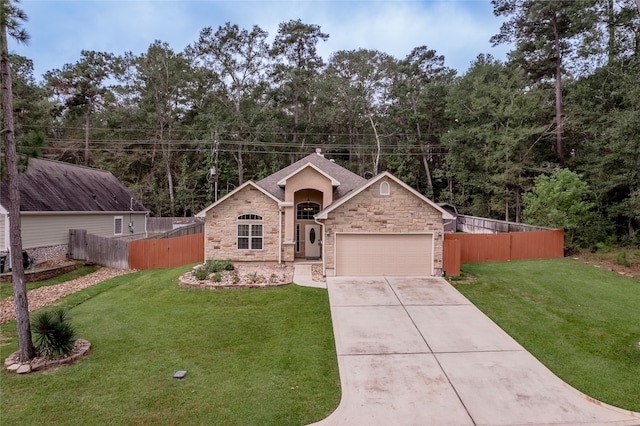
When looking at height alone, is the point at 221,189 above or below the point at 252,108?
below

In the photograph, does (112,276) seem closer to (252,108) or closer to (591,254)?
(591,254)

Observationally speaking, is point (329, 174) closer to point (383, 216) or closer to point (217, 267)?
point (383, 216)

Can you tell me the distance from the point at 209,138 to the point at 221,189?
226 inches

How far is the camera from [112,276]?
1470 cm

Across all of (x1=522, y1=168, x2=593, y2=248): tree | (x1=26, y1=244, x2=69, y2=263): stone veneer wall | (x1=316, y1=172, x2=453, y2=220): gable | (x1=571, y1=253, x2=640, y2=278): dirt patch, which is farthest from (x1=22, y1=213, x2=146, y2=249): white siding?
(x1=571, y1=253, x2=640, y2=278): dirt patch

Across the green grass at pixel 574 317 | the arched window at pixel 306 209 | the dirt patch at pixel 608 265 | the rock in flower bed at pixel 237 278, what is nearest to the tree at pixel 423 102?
the dirt patch at pixel 608 265

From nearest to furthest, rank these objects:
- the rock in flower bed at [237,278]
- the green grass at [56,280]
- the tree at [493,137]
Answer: the rock in flower bed at [237,278], the green grass at [56,280], the tree at [493,137]

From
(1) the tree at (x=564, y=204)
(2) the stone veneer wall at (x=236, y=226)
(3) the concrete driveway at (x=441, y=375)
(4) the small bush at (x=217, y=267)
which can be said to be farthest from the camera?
(1) the tree at (x=564, y=204)

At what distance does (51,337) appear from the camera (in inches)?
269

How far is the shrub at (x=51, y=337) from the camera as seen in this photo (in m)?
6.80

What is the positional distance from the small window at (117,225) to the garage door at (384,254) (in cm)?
1649

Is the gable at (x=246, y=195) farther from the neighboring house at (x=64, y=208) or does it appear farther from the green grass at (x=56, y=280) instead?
the neighboring house at (x=64, y=208)

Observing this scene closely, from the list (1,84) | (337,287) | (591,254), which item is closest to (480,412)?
(337,287)

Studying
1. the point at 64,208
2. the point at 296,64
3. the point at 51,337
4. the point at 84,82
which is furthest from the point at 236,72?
the point at 51,337
